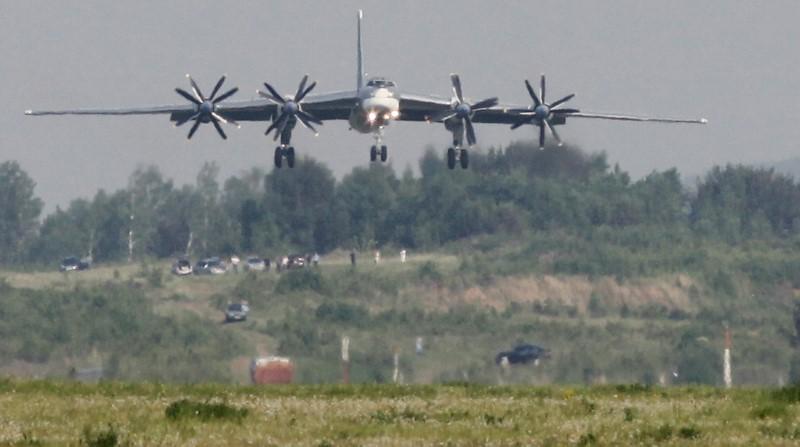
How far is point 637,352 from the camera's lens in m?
62.0

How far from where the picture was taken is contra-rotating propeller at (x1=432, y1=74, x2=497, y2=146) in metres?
61.8

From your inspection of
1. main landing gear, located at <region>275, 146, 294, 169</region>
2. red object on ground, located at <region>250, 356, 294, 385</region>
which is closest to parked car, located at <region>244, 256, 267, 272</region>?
main landing gear, located at <region>275, 146, 294, 169</region>

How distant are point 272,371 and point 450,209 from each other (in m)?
Result: 34.7

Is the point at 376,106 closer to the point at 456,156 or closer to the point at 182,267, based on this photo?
the point at 456,156

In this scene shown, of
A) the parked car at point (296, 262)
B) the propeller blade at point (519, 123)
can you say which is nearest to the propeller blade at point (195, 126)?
the propeller blade at point (519, 123)

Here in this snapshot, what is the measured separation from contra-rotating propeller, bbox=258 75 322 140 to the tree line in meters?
22.7

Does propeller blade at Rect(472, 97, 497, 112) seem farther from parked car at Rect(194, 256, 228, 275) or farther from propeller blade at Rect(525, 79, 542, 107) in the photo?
parked car at Rect(194, 256, 228, 275)

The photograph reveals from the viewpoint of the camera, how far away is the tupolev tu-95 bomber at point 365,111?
60.2 meters

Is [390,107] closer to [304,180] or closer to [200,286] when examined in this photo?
[200,286]

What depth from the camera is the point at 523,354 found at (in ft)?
200

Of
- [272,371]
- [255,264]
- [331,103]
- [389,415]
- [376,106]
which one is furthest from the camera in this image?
[255,264]

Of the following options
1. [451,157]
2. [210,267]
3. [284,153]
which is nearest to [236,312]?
[284,153]

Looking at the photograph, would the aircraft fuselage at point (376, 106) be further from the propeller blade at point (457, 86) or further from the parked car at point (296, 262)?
the parked car at point (296, 262)

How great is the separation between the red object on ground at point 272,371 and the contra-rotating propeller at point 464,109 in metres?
12.1
